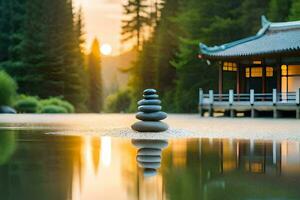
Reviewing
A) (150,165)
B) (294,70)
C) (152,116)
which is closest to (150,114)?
(152,116)

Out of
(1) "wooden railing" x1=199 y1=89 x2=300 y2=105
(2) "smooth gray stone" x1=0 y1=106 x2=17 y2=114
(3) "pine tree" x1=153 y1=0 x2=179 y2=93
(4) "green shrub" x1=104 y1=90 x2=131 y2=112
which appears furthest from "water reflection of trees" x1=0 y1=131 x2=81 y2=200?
(4) "green shrub" x1=104 y1=90 x2=131 y2=112

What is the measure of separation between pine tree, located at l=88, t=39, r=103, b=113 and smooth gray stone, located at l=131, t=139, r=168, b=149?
6061cm

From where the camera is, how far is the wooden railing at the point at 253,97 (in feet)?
104

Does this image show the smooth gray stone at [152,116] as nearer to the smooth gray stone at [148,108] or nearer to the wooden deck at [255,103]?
the smooth gray stone at [148,108]

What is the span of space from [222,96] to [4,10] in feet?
98.9

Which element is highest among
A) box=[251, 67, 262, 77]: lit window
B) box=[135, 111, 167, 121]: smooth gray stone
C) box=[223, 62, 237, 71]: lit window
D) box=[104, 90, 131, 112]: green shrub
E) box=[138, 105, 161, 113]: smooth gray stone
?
box=[223, 62, 237, 71]: lit window

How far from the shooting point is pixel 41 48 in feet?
182

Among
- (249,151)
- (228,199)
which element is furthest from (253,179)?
(249,151)

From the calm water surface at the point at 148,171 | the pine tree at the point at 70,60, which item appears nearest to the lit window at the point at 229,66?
the calm water surface at the point at 148,171

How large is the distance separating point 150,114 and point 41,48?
39.2 meters

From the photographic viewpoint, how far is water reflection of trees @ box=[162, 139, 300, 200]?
7.14 metres

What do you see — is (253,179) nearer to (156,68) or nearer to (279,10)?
(279,10)

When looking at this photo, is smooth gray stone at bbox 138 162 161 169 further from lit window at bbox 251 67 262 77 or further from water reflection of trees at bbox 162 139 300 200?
lit window at bbox 251 67 262 77

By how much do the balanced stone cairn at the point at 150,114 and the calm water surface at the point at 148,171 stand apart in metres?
3.68
